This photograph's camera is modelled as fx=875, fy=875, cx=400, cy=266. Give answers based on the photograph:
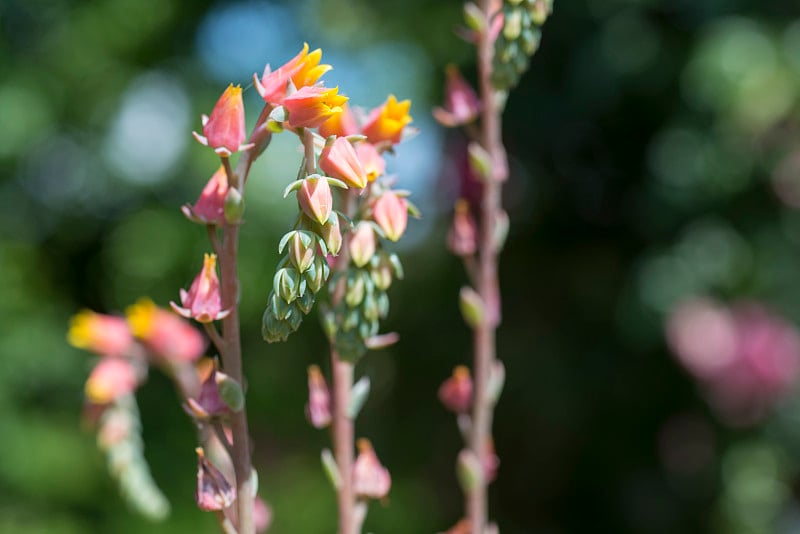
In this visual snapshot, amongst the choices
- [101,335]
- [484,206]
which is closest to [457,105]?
[484,206]

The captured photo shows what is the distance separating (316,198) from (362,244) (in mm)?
68

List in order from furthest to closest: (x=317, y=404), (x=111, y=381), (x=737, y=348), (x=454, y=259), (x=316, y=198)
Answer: (x=454, y=259), (x=737, y=348), (x=111, y=381), (x=317, y=404), (x=316, y=198)

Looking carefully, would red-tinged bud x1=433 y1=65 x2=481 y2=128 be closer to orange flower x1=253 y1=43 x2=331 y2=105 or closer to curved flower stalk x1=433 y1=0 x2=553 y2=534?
curved flower stalk x1=433 y1=0 x2=553 y2=534

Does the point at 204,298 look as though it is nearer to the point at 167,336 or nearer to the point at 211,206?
the point at 211,206

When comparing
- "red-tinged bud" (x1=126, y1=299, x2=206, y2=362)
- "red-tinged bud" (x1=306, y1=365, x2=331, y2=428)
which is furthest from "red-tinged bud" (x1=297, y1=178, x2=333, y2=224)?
"red-tinged bud" (x1=126, y1=299, x2=206, y2=362)

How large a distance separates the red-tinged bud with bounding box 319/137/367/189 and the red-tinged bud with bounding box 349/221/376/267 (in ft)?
0.16

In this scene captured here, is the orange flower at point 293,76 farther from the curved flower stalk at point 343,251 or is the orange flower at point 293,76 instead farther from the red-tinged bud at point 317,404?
the red-tinged bud at point 317,404

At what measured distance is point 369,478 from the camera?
35 centimetres

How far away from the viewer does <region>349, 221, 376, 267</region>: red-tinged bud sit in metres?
0.33

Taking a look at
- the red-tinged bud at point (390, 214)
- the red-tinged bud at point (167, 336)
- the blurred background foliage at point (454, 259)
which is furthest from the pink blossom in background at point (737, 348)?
the red-tinged bud at point (390, 214)

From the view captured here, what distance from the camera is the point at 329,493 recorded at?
2656mm

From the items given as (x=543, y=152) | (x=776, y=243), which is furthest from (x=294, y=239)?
(x=543, y=152)

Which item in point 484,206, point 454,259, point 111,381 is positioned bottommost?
point 454,259

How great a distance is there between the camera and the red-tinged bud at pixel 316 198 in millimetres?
265
